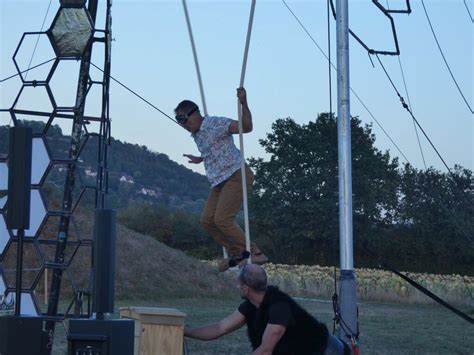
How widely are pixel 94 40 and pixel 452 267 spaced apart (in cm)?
3775

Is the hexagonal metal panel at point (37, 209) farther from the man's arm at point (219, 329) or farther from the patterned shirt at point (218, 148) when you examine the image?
the man's arm at point (219, 329)

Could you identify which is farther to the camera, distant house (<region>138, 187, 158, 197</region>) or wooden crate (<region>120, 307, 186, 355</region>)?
distant house (<region>138, 187, 158, 197</region>)

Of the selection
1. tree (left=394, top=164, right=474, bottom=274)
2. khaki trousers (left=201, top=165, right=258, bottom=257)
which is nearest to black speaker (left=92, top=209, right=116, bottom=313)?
khaki trousers (left=201, top=165, right=258, bottom=257)

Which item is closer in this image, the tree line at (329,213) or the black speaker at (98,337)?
the black speaker at (98,337)

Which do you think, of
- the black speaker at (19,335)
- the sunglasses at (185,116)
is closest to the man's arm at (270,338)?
the black speaker at (19,335)

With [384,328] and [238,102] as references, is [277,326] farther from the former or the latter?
[384,328]

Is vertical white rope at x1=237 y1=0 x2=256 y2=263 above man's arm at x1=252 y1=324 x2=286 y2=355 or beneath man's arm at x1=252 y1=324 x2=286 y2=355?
above

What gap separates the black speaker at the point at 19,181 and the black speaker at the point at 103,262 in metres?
0.83

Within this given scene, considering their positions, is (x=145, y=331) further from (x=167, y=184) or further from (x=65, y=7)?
(x=167, y=184)

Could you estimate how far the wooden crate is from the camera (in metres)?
7.31

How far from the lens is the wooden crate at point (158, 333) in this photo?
731 cm

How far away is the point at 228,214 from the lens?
9312 mm

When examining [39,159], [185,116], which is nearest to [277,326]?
[185,116]

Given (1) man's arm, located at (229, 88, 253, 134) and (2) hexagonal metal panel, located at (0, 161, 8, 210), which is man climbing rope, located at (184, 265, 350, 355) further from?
(2) hexagonal metal panel, located at (0, 161, 8, 210)
